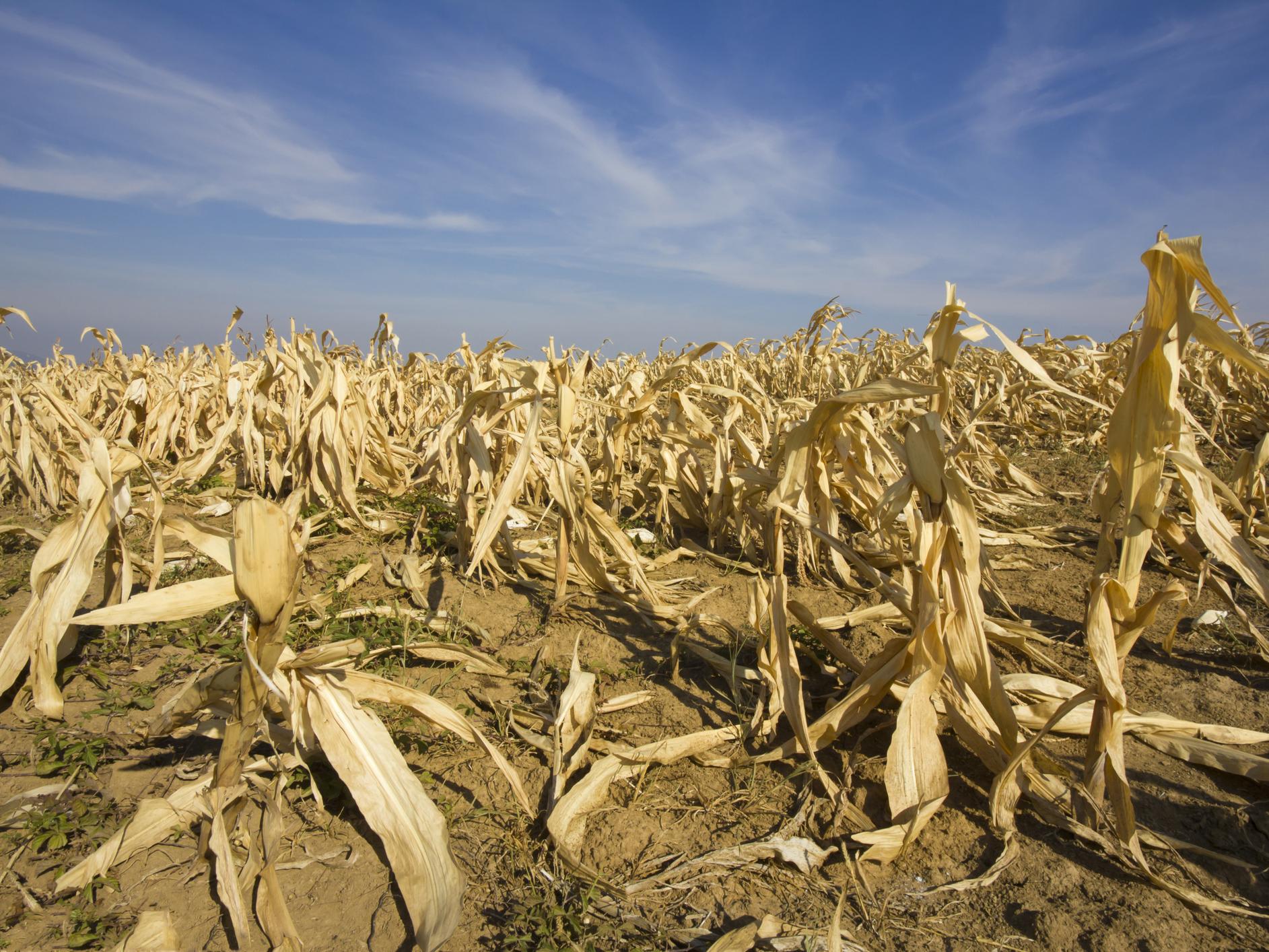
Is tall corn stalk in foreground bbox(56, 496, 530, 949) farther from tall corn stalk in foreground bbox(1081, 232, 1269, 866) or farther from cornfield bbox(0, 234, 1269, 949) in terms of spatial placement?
tall corn stalk in foreground bbox(1081, 232, 1269, 866)

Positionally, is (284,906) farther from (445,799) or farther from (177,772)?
(177,772)

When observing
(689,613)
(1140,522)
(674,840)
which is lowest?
(674,840)

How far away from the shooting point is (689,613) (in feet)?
8.83

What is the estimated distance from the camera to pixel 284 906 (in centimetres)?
143

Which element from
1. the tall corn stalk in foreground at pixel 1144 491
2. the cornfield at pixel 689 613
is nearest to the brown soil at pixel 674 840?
the cornfield at pixel 689 613

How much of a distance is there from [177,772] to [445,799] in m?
0.71

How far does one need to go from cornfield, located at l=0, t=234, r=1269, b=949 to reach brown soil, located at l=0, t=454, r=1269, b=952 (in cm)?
3

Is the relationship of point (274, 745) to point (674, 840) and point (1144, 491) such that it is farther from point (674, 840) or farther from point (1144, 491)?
point (1144, 491)

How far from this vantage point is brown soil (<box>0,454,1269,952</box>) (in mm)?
1409

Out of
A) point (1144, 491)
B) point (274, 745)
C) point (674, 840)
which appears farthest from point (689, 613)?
point (1144, 491)

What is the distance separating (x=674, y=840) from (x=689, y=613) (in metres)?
1.08

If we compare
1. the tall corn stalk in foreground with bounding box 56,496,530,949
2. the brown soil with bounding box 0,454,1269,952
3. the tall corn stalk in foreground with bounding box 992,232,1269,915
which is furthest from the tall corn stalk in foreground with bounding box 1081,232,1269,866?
the tall corn stalk in foreground with bounding box 56,496,530,949

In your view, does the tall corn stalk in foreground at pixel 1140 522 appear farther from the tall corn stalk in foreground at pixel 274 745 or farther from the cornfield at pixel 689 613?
the tall corn stalk in foreground at pixel 274 745

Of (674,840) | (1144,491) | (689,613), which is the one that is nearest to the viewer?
(1144,491)
